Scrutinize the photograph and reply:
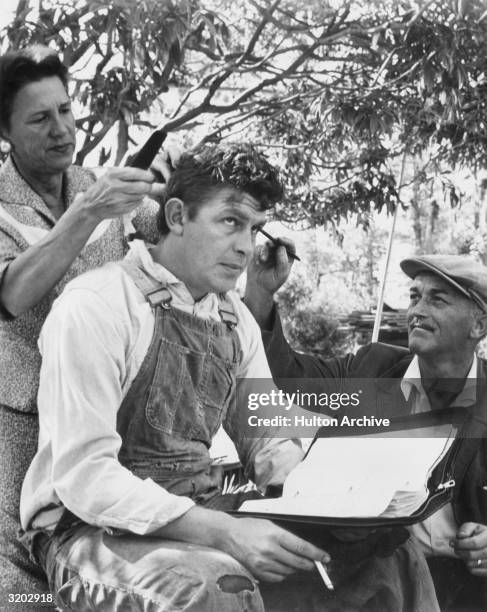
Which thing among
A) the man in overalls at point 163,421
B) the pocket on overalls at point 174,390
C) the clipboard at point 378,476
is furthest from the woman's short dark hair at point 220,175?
the clipboard at point 378,476

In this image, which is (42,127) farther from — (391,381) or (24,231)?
(391,381)

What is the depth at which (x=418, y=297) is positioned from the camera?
1.89m

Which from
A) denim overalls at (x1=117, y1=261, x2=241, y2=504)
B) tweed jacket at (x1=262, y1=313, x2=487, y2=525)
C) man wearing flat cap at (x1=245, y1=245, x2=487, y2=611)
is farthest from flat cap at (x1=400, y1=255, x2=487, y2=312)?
denim overalls at (x1=117, y1=261, x2=241, y2=504)

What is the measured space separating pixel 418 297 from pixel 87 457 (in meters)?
0.93

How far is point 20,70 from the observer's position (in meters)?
1.47

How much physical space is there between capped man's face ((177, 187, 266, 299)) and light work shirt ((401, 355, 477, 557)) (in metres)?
0.58

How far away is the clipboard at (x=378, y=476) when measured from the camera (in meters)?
1.24

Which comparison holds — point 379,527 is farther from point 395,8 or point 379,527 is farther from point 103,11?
point 103,11

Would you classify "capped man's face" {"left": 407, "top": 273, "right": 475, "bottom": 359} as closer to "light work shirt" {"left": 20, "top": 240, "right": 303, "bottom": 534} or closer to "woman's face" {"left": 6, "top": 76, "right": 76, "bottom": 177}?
"light work shirt" {"left": 20, "top": 240, "right": 303, "bottom": 534}

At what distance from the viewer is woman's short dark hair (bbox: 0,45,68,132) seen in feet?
4.81

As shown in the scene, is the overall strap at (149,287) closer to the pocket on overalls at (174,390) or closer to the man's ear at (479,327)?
the pocket on overalls at (174,390)

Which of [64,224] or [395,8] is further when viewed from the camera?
[395,8]

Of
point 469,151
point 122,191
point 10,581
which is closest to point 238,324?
point 122,191

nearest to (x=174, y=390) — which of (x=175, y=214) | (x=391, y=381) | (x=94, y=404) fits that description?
(x=94, y=404)
